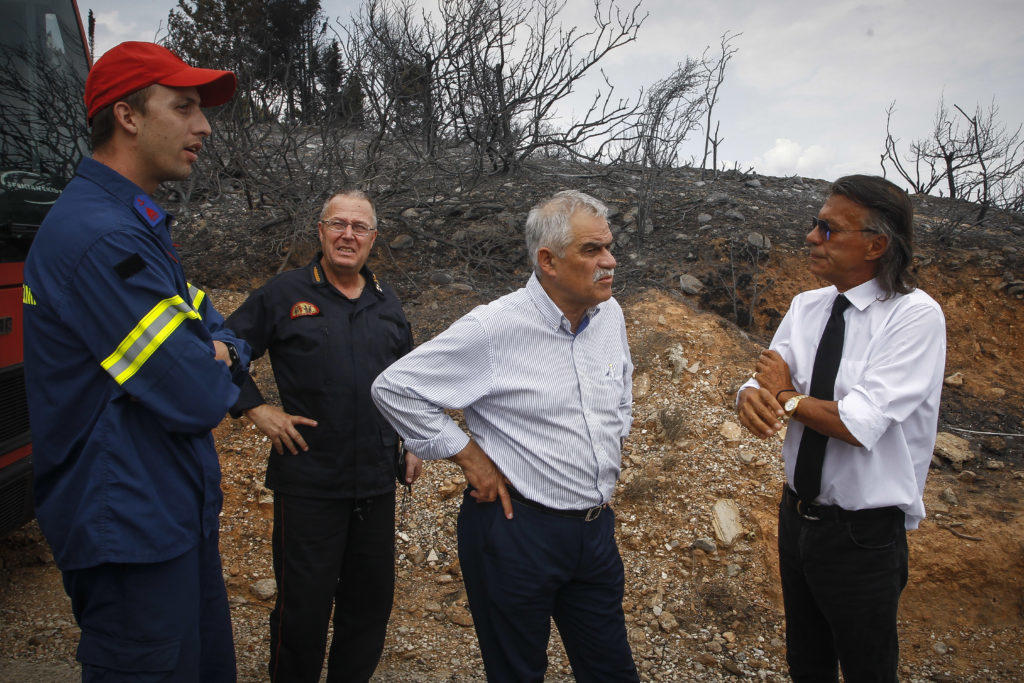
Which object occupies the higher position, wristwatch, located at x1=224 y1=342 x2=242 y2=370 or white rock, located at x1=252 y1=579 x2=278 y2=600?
wristwatch, located at x1=224 y1=342 x2=242 y2=370

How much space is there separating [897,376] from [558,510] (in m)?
1.12

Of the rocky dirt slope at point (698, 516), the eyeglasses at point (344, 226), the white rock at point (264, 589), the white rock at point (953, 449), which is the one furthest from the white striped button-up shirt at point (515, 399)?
the white rock at point (953, 449)

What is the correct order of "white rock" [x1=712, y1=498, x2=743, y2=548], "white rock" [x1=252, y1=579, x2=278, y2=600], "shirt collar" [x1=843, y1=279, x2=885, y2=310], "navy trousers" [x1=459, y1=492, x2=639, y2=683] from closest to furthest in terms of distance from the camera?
1. "navy trousers" [x1=459, y1=492, x2=639, y2=683]
2. "shirt collar" [x1=843, y1=279, x2=885, y2=310]
3. "white rock" [x1=252, y1=579, x2=278, y2=600]
4. "white rock" [x1=712, y1=498, x2=743, y2=548]

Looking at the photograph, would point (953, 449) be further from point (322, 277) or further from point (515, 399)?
point (322, 277)

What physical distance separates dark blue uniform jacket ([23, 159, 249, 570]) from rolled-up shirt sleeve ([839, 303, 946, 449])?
1.80 m

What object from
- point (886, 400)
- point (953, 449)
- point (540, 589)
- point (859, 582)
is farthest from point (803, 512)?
point (953, 449)

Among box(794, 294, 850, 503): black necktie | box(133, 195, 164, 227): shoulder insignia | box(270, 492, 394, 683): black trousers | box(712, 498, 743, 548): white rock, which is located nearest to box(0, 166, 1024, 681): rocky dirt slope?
box(712, 498, 743, 548): white rock

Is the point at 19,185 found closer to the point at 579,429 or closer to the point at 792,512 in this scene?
the point at 579,429

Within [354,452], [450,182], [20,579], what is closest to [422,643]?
[354,452]

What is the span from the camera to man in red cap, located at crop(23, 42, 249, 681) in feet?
5.12

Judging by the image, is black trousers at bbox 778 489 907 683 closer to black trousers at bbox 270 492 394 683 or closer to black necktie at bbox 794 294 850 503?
black necktie at bbox 794 294 850 503

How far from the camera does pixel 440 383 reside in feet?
6.81

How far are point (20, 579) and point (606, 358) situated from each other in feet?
12.9

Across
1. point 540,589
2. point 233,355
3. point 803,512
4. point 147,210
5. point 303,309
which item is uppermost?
point 147,210
